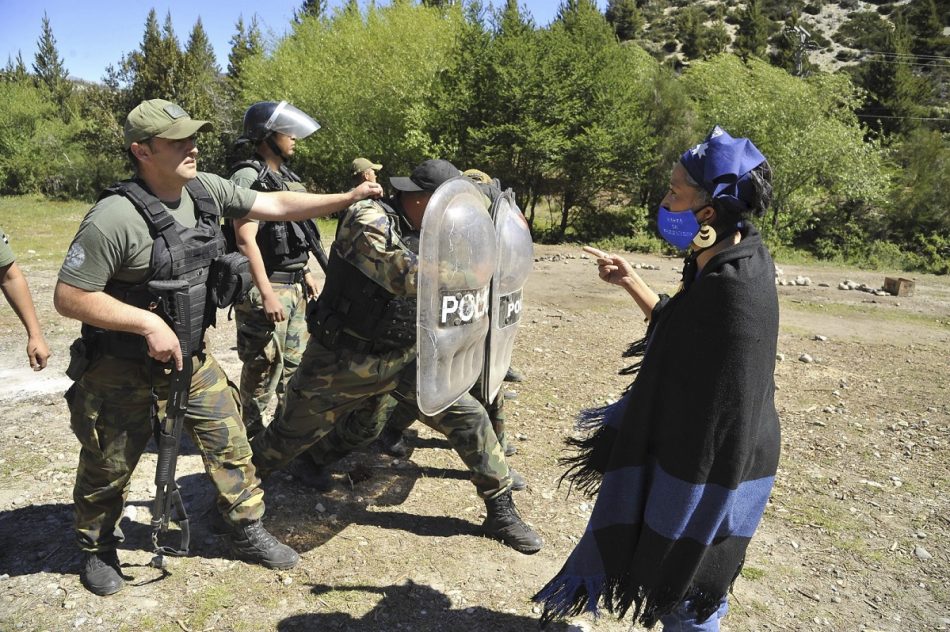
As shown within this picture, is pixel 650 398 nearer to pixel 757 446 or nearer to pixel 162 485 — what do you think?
pixel 757 446

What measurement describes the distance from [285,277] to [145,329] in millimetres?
1803

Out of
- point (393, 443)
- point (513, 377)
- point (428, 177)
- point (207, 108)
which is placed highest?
point (207, 108)

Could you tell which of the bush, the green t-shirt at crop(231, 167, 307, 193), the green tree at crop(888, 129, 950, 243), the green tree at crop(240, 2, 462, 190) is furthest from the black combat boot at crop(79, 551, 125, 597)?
the green tree at crop(888, 129, 950, 243)

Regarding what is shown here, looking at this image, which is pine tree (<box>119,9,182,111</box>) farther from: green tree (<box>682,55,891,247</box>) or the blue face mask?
the blue face mask

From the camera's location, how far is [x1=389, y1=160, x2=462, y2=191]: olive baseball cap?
305 centimetres

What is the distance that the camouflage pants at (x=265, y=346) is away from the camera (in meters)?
4.00

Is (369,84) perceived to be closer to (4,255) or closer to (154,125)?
(4,255)

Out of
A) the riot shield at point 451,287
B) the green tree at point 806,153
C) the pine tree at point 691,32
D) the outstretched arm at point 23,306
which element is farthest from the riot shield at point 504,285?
the pine tree at point 691,32

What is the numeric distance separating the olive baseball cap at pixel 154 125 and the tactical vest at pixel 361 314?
0.86 m

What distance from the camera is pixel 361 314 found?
3.10 metres

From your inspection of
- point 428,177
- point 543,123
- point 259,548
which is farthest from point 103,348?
point 543,123

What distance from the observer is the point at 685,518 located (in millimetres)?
1916

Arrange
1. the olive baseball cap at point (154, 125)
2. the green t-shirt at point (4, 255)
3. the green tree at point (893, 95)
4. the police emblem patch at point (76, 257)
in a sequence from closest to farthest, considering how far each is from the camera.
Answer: the police emblem patch at point (76, 257) < the olive baseball cap at point (154, 125) < the green t-shirt at point (4, 255) < the green tree at point (893, 95)

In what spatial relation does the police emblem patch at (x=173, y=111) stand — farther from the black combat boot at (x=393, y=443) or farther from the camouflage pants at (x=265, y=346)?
the black combat boot at (x=393, y=443)
